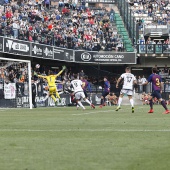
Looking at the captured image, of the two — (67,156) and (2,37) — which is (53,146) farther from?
(2,37)

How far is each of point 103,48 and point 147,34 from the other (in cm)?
564

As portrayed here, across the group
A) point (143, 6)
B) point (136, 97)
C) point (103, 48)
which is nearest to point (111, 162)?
point (136, 97)

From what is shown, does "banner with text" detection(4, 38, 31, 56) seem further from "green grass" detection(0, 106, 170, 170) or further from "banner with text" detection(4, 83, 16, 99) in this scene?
"green grass" detection(0, 106, 170, 170)

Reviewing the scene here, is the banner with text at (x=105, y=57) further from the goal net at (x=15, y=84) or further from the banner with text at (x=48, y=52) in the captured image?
the goal net at (x=15, y=84)

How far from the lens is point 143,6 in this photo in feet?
189

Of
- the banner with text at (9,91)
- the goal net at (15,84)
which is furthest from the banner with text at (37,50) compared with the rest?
the banner with text at (9,91)

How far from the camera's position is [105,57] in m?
49.4

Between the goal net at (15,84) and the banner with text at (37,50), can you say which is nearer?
the goal net at (15,84)

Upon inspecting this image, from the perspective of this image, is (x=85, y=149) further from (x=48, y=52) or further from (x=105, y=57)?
(x=105, y=57)

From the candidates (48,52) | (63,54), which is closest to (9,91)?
(48,52)

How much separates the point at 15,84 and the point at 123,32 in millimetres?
19681

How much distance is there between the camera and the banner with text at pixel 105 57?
47.8 meters

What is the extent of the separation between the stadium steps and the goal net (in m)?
16.0

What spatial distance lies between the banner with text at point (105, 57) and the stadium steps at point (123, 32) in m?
0.82
